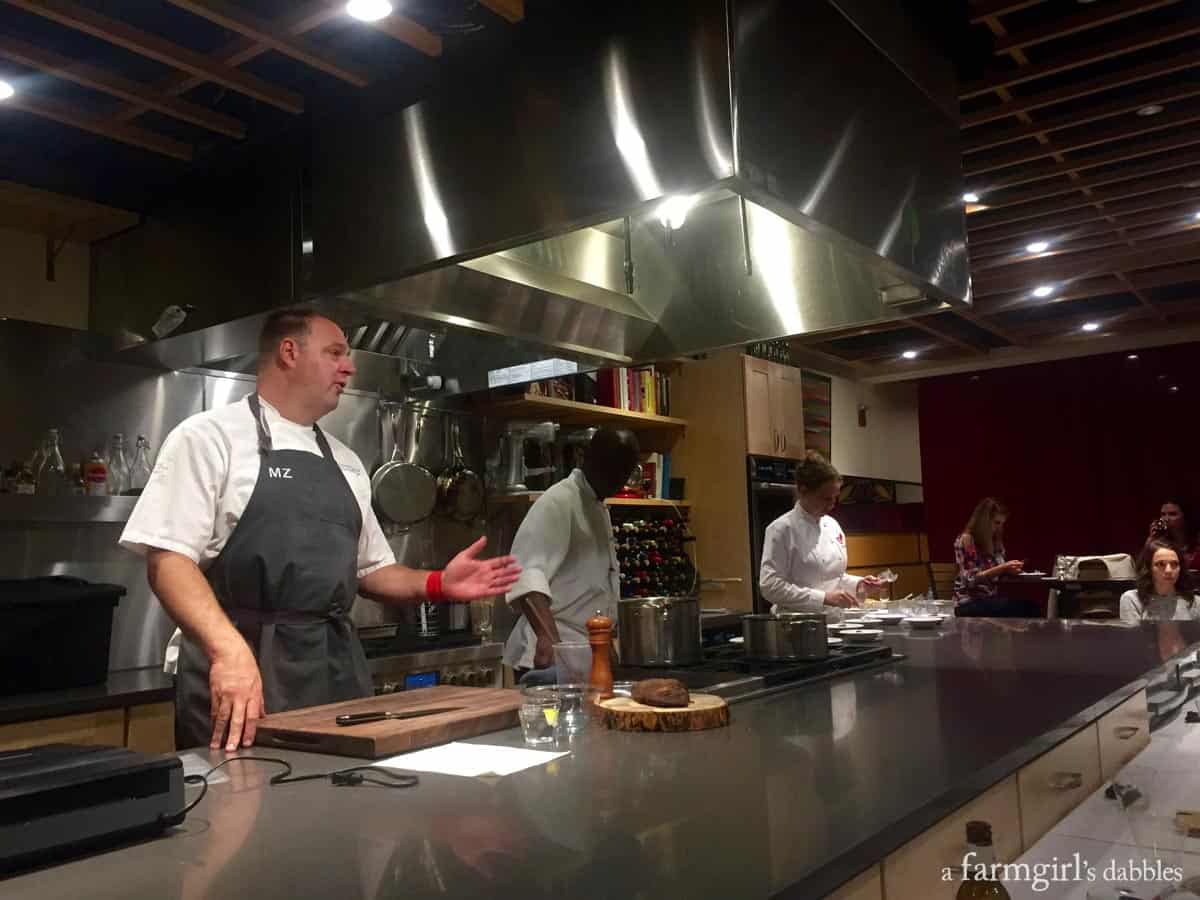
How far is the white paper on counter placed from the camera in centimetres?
131

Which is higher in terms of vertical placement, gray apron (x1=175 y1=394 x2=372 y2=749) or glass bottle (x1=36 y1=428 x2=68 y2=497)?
glass bottle (x1=36 y1=428 x2=68 y2=497)

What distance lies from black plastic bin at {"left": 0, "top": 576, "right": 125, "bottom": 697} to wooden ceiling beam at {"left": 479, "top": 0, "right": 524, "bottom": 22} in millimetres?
2023

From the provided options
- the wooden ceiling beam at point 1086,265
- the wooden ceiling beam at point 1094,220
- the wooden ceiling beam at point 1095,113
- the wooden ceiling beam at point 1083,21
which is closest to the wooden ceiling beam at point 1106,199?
the wooden ceiling beam at point 1094,220

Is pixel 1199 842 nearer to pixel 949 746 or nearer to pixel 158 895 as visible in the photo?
pixel 949 746

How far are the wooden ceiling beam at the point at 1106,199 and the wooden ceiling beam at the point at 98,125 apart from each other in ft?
10.6

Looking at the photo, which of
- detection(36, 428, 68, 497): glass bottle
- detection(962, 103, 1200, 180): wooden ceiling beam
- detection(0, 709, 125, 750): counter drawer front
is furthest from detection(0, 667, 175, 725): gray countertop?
detection(962, 103, 1200, 180): wooden ceiling beam

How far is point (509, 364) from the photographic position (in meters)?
3.29

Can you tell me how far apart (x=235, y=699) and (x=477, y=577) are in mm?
541

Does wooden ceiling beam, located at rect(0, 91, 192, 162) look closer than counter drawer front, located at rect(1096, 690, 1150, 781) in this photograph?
No

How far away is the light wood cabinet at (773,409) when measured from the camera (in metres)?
5.84

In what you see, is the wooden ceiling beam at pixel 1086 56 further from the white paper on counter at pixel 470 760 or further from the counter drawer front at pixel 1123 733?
the white paper on counter at pixel 470 760

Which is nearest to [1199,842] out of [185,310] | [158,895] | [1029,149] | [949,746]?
[949,746]

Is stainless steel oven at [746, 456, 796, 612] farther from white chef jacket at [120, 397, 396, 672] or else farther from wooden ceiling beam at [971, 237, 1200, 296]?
white chef jacket at [120, 397, 396, 672]

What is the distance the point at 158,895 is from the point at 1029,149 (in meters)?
3.57
